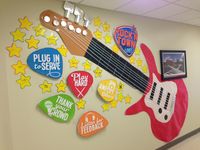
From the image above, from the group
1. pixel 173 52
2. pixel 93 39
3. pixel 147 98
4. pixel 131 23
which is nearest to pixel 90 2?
pixel 93 39

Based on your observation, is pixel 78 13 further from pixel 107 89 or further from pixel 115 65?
pixel 107 89

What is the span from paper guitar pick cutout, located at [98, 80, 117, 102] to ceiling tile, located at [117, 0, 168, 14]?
3.31 feet

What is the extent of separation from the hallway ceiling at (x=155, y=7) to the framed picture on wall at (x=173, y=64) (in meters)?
0.67

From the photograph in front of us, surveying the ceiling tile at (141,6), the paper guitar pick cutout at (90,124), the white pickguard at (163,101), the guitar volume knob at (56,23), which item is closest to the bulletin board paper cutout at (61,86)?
the paper guitar pick cutout at (90,124)

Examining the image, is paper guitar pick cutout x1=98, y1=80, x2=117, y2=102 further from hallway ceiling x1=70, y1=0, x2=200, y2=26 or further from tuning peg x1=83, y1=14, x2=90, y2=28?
hallway ceiling x1=70, y1=0, x2=200, y2=26

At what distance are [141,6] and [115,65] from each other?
851mm

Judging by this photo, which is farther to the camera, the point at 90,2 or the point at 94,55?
the point at 94,55

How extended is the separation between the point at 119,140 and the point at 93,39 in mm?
1476

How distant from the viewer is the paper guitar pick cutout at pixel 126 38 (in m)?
2.65

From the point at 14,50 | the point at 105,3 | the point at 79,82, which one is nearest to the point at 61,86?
the point at 79,82

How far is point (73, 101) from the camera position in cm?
224

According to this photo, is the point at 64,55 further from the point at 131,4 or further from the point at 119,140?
the point at 119,140

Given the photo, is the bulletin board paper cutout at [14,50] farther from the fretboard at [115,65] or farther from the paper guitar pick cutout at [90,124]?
the paper guitar pick cutout at [90,124]

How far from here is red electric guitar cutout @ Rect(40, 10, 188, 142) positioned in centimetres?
221
